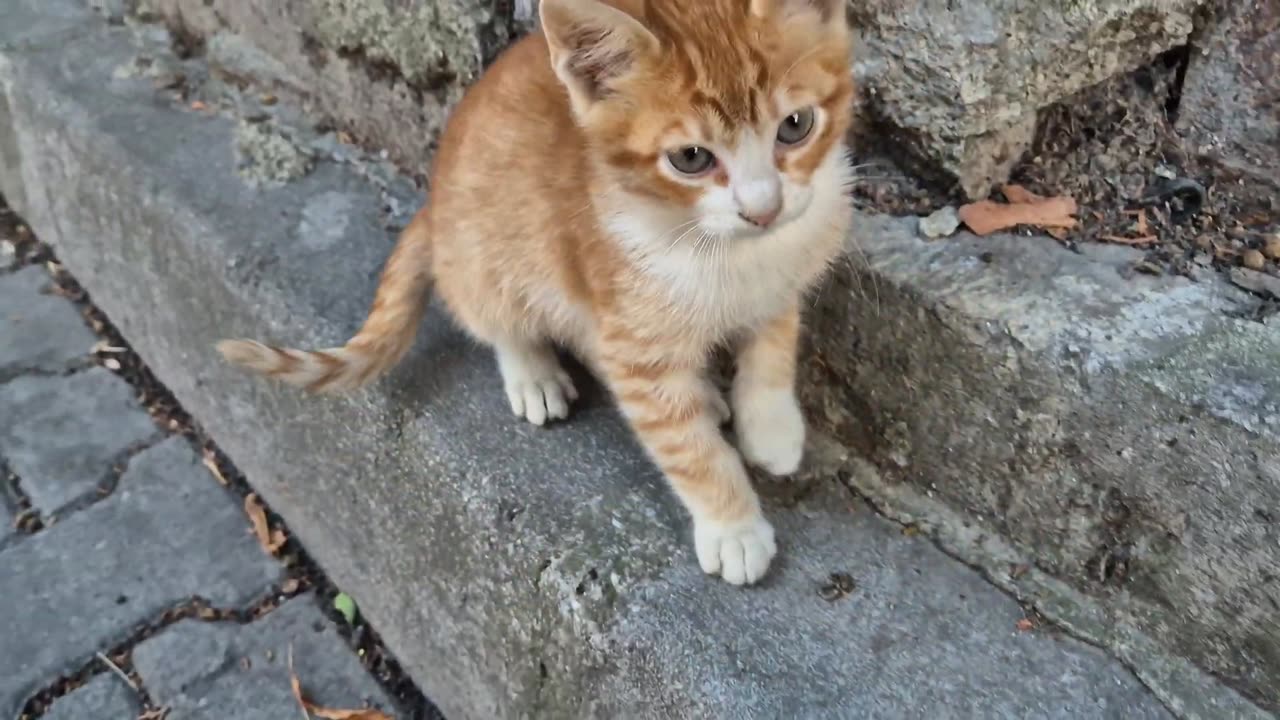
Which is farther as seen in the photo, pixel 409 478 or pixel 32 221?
pixel 32 221

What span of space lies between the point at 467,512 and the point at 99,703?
783 millimetres

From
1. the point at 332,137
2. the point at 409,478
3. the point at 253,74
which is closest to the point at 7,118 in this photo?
the point at 253,74

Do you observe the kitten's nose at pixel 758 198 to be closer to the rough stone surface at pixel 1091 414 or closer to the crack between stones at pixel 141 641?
the rough stone surface at pixel 1091 414

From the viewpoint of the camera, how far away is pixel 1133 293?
131cm

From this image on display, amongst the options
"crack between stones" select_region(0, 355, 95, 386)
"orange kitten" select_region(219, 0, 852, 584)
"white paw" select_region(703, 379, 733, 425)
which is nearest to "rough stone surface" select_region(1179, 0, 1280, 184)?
"orange kitten" select_region(219, 0, 852, 584)

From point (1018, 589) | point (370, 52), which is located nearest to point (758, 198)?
point (1018, 589)

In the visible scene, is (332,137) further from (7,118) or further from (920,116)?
(920,116)

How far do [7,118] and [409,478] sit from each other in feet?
5.22

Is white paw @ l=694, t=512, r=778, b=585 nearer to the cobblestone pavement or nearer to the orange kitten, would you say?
the orange kitten

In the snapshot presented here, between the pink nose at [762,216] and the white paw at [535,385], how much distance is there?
0.53 metres

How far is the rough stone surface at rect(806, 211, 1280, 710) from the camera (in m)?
1.15

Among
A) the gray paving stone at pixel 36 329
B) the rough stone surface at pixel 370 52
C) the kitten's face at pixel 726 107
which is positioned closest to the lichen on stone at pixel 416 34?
the rough stone surface at pixel 370 52

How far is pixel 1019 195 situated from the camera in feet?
4.87

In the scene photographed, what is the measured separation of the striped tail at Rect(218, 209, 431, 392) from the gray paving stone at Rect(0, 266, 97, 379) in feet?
3.44
